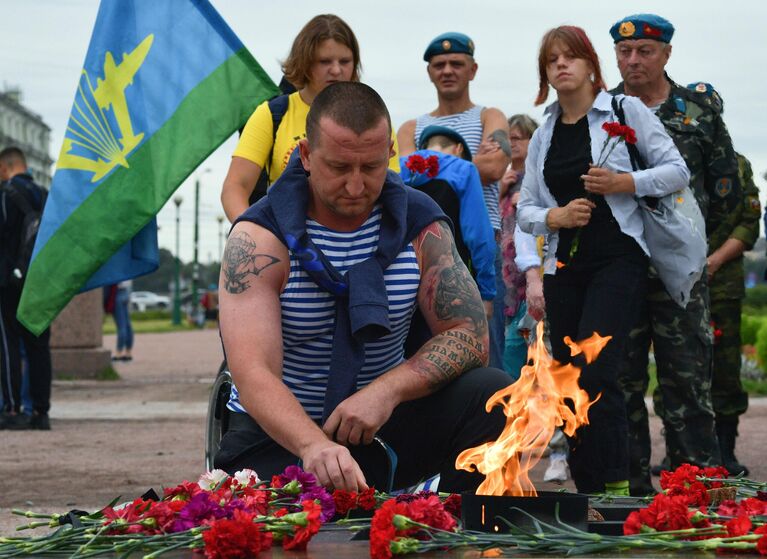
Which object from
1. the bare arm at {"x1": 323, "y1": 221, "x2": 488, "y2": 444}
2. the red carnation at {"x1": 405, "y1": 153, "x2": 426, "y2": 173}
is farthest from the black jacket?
the bare arm at {"x1": 323, "y1": 221, "x2": 488, "y2": 444}

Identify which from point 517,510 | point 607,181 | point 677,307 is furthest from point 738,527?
point 677,307

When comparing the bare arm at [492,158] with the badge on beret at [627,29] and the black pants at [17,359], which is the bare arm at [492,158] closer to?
the badge on beret at [627,29]

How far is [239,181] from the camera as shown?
592 cm

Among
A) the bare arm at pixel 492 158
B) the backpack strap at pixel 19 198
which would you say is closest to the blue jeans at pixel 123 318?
the backpack strap at pixel 19 198

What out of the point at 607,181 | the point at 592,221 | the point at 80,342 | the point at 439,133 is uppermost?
the point at 439,133

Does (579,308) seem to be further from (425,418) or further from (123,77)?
(123,77)

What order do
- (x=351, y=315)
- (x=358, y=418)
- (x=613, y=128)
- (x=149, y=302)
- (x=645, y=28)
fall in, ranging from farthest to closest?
(x=149, y=302) < (x=645, y=28) < (x=613, y=128) < (x=351, y=315) < (x=358, y=418)

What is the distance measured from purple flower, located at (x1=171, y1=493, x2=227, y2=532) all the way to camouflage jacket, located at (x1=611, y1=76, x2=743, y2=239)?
13.2 feet

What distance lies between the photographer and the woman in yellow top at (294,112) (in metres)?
5.91

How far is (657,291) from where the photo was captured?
241 inches

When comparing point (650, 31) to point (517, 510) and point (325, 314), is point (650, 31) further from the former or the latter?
point (517, 510)

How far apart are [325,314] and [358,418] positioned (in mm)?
461

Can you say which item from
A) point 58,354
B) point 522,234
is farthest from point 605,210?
point 58,354

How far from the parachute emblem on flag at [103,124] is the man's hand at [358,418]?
3.78 meters
